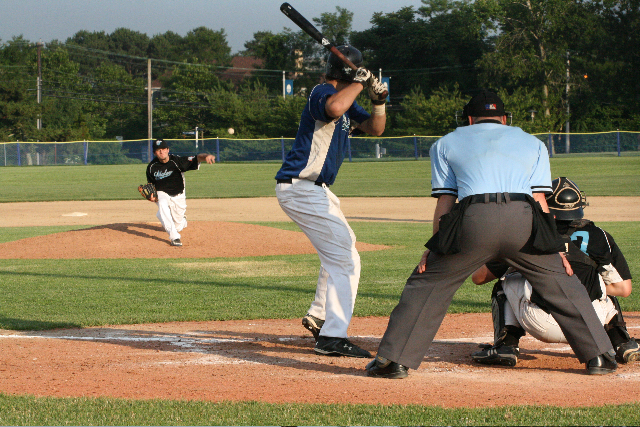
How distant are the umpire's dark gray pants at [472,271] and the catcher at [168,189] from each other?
8569 millimetres

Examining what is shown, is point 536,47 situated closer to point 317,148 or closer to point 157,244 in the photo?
point 157,244

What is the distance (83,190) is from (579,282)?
27870mm

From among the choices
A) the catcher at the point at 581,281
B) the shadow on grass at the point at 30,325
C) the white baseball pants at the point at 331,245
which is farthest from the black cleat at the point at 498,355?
the shadow on grass at the point at 30,325

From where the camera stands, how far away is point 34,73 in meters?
77.4

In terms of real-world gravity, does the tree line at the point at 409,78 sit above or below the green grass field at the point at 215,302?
above

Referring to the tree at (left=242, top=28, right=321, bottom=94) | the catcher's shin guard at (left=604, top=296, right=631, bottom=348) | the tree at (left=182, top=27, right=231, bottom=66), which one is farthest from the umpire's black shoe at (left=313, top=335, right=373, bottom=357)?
the tree at (left=182, top=27, right=231, bottom=66)

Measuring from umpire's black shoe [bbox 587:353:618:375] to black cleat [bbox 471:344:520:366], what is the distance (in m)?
0.52

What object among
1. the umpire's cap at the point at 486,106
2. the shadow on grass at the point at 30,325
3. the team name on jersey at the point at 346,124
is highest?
the umpire's cap at the point at 486,106

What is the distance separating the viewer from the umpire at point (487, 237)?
3980 millimetres

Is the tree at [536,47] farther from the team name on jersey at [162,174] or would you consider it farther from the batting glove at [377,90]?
the batting glove at [377,90]

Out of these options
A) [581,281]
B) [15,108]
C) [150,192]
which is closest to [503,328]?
[581,281]

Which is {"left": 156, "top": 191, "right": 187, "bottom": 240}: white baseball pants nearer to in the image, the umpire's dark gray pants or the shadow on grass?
the shadow on grass

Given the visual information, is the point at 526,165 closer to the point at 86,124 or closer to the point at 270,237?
the point at 270,237

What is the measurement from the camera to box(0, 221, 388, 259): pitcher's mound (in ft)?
39.0
